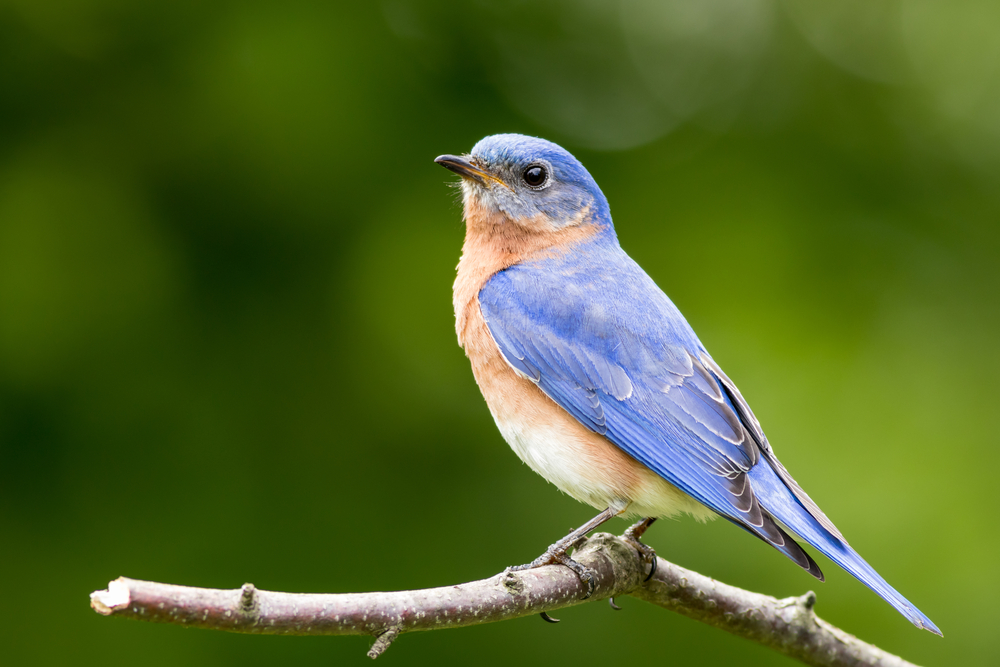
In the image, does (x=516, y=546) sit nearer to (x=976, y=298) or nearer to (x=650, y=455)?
(x=650, y=455)

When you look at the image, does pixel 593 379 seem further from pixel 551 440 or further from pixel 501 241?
pixel 501 241

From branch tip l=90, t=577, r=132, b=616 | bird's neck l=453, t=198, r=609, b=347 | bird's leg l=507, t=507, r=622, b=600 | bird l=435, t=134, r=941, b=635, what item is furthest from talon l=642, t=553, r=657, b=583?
branch tip l=90, t=577, r=132, b=616

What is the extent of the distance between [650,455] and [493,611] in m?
1.07

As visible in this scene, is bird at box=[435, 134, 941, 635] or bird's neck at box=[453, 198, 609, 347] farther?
bird's neck at box=[453, 198, 609, 347]

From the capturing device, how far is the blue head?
4.23 metres

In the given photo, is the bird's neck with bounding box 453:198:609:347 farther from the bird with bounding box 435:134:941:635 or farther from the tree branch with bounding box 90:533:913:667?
the tree branch with bounding box 90:533:913:667

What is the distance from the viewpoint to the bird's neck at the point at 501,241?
416cm

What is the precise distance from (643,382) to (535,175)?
3.98 ft

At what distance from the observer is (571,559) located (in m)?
3.30

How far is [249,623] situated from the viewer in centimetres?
218

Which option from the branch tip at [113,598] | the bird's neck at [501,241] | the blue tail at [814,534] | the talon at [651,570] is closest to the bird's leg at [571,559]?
the talon at [651,570]

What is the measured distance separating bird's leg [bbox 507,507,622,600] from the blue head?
1.46 m

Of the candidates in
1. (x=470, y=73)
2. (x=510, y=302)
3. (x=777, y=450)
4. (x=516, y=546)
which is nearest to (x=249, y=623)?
(x=510, y=302)

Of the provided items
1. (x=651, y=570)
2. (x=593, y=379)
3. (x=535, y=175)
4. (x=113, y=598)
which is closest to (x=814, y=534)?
(x=651, y=570)
